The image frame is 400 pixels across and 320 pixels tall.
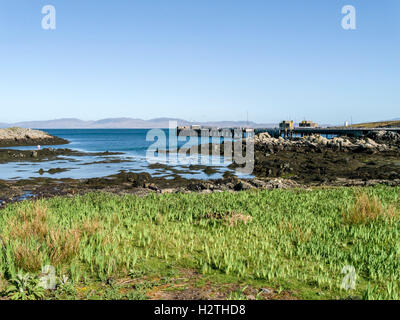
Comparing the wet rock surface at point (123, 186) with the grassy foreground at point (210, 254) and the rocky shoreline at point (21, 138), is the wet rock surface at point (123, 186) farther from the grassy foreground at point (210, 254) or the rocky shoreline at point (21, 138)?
the rocky shoreline at point (21, 138)

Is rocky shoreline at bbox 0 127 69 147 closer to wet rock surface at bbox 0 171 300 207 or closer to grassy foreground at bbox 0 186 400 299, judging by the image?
wet rock surface at bbox 0 171 300 207

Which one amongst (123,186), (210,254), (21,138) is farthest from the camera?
(21,138)

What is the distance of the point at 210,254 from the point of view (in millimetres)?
6754

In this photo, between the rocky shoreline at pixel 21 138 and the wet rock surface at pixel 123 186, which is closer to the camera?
the wet rock surface at pixel 123 186

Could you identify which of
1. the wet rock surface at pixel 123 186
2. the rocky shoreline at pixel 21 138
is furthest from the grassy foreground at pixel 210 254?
the rocky shoreline at pixel 21 138

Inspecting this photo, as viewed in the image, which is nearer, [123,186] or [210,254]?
[210,254]

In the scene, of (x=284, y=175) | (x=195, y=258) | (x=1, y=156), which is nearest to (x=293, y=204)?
(x=195, y=258)

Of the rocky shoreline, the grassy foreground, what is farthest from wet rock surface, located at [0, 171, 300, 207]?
the rocky shoreline

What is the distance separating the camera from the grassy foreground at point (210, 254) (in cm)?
511

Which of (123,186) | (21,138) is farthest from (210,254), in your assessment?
(21,138)

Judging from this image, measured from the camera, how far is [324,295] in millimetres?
5000

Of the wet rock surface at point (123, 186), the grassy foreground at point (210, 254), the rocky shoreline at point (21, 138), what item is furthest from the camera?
the rocky shoreline at point (21, 138)

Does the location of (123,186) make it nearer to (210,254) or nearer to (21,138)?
(210,254)
